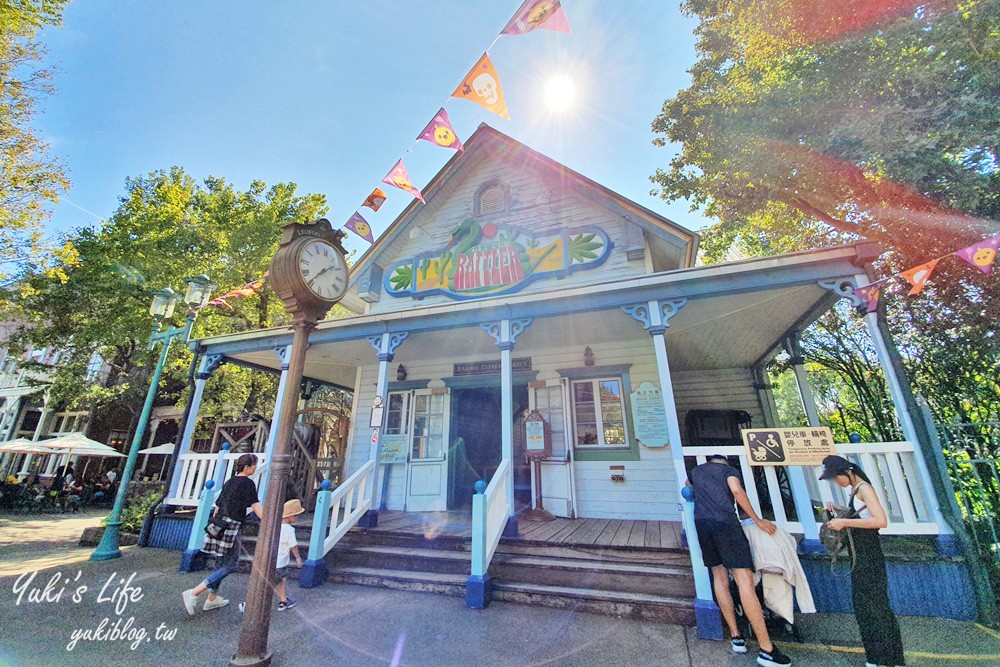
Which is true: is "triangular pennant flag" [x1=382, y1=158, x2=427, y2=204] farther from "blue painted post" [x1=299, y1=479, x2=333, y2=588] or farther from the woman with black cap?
the woman with black cap

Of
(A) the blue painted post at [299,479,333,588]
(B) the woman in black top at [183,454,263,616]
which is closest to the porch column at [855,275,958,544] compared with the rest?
(A) the blue painted post at [299,479,333,588]

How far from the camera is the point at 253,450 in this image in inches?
309

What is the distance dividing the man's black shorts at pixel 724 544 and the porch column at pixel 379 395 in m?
4.31

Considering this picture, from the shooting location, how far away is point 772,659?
283 cm

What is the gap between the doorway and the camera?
7.70m

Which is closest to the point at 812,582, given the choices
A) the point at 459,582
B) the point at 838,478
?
the point at 838,478

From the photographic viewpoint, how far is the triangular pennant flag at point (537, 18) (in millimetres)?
3781

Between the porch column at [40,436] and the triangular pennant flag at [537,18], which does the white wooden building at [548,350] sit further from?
the porch column at [40,436]

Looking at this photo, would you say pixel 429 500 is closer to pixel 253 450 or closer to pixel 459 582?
pixel 459 582

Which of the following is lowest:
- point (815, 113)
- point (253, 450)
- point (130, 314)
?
point (253, 450)

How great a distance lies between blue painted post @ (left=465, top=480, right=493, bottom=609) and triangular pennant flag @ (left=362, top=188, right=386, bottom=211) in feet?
16.3

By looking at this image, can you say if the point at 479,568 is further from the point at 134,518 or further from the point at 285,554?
the point at 134,518

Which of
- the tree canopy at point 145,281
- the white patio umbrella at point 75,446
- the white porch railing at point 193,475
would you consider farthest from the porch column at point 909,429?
the white patio umbrella at point 75,446

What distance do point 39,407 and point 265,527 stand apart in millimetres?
27841
